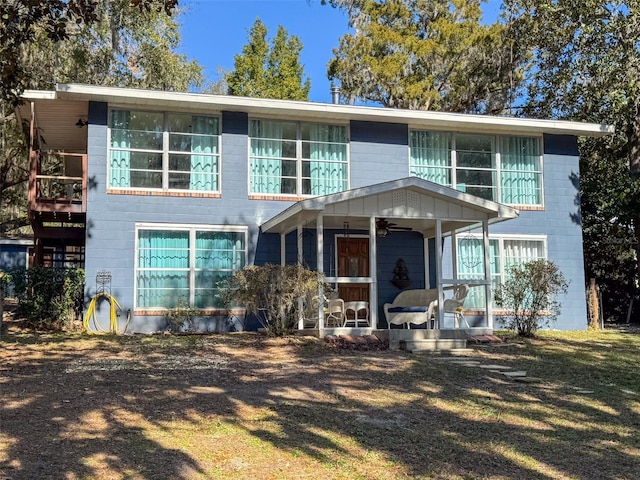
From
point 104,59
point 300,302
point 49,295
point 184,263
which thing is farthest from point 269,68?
point 300,302

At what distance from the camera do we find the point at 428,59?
26.9 m

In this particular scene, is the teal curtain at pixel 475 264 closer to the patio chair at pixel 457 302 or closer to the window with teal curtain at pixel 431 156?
the window with teal curtain at pixel 431 156

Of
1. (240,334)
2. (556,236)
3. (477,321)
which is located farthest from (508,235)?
(240,334)

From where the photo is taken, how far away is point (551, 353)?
34.2 feet

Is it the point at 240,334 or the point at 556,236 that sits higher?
the point at 556,236

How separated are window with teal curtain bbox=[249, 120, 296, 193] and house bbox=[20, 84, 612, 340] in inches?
1.2

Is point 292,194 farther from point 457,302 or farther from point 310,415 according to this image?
point 310,415

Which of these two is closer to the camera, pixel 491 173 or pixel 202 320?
pixel 202 320

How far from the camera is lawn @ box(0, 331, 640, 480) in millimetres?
4707

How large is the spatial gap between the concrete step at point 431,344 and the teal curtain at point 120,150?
268 inches

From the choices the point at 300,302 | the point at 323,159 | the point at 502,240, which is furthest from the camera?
the point at 502,240

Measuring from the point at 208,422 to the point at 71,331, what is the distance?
8.07 meters

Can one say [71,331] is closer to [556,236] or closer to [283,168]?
[283,168]

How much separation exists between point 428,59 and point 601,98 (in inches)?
375
